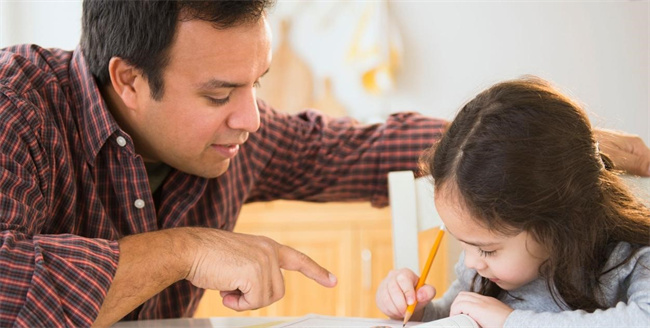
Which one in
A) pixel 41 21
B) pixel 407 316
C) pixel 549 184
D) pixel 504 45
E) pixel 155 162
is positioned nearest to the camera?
pixel 549 184

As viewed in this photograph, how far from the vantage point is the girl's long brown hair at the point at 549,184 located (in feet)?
3.15

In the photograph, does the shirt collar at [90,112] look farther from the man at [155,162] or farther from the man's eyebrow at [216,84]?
the man's eyebrow at [216,84]

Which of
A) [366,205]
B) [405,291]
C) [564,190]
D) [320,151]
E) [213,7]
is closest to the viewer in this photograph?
[564,190]

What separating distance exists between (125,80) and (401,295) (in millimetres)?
620

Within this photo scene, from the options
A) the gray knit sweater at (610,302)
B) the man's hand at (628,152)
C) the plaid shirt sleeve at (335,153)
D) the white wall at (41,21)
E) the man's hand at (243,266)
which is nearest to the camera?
the gray knit sweater at (610,302)

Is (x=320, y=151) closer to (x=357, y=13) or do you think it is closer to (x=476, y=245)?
(x=476, y=245)

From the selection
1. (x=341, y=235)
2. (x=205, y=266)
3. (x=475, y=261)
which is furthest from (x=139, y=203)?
(x=341, y=235)

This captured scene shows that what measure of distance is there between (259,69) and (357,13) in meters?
1.52

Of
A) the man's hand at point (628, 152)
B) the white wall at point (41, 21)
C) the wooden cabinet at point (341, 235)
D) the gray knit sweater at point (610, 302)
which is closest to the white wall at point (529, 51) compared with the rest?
the wooden cabinet at point (341, 235)

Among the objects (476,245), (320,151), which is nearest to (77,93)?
(320,151)

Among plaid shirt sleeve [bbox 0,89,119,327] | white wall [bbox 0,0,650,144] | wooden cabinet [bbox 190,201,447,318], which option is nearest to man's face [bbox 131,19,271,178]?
plaid shirt sleeve [bbox 0,89,119,327]

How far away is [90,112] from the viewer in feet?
4.44

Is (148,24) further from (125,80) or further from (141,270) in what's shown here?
(141,270)

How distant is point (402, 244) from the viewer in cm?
140
